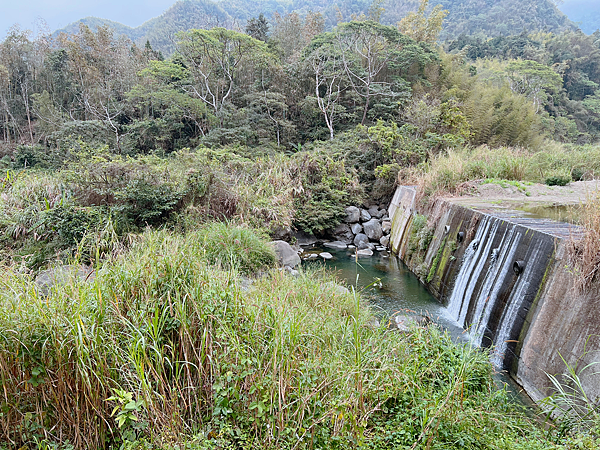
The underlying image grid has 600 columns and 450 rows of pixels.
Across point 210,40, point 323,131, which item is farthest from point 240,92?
point 323,131

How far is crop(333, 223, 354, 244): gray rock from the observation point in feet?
32.3

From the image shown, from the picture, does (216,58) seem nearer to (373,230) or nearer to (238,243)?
(373,230)

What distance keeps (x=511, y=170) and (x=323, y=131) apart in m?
9.89

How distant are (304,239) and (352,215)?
186cm

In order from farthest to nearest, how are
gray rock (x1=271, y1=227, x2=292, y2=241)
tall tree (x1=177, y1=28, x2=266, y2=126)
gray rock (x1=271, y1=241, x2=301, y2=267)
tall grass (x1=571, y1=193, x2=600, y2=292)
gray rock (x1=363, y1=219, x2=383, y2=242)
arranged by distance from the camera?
tall tree (x1=177, y1=28, x2=266, y2=126) < gray rock (x1=363, y1=219, x2=383, y2=242) < gray rock (x1=271, y1=227, x2=292, y2=241) < gray rock (x1=271, y1=241, x2=301, y2=267) < tall grass (x1=571, y1=193, x2=600, y2=292)

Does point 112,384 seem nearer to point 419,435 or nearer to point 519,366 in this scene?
point 419,435

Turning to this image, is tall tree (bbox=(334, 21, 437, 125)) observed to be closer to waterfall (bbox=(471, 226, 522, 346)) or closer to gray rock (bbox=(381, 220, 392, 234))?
gray rock (bbox=(381, 220, 392, 234))

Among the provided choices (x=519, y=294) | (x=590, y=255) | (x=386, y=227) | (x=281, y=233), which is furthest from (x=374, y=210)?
(x=590, y=255)

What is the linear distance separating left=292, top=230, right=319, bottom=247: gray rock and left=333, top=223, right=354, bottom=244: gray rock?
0.75 m

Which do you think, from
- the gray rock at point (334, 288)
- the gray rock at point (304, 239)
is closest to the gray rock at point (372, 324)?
the gray rock at point (334, 288)

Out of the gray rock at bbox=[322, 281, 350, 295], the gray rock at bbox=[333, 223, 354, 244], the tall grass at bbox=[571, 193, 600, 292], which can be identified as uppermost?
the tall grass at bbox=[571, 193, 600, 292]


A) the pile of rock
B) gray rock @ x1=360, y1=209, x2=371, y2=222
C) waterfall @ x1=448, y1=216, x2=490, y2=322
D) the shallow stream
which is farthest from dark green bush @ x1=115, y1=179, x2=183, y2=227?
gray rock @ x1=360, y1=209, x2=371, y2=222

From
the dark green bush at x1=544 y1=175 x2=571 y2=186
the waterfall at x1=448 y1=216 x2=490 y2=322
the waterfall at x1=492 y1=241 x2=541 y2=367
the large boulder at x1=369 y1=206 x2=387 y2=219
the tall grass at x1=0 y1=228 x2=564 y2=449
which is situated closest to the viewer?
the tall grass at x1=0 y1=228 x2=564 y2=449

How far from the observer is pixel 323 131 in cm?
1620
